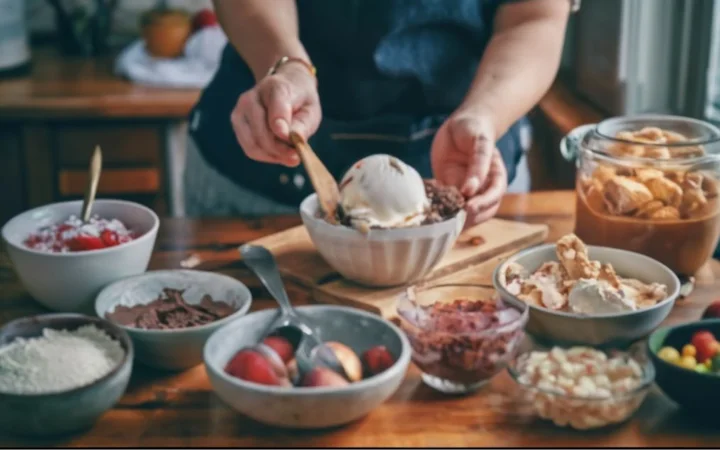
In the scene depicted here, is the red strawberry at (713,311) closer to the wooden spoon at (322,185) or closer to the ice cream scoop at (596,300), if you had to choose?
the ice cream scoop at (596,300)

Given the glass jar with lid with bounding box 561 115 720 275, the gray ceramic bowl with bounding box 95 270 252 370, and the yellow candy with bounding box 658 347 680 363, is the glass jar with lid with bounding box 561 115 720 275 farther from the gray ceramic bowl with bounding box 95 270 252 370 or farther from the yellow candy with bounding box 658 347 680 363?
the gray ceramic bowl with bounding box 95 270 252 370

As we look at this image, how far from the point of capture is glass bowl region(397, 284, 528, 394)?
893 mm

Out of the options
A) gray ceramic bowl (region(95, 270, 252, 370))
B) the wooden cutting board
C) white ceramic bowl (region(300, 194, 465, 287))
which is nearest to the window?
the wooden cutting board

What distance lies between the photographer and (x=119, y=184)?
8.22ft

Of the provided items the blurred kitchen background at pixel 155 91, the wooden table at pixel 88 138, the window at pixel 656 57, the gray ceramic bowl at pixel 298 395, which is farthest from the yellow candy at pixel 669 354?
the wooden table at pixel 88 138

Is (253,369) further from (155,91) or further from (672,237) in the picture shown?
(155,91)

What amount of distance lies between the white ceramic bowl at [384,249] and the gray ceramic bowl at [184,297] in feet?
0.44

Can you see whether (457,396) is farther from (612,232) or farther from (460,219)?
(612,232)

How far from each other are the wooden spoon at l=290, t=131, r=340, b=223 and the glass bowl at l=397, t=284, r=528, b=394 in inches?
8.8

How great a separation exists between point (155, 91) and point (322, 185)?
1.41 m

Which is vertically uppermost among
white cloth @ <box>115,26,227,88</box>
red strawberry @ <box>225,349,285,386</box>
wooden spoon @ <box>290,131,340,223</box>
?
wooden spoon @ <box>290,131,340,223</box>

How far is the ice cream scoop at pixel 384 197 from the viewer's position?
1.11m

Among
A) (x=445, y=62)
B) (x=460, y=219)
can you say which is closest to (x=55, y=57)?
(x=445, y=62)

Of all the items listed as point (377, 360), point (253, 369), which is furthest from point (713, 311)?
point (253, 369)
